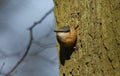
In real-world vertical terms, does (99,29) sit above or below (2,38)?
above

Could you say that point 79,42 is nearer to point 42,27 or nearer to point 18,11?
point 42,27

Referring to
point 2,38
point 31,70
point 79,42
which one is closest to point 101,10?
point 79,42

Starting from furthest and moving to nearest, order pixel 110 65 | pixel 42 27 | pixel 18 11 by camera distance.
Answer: pixel 18 11
pixel 42 27
pixel 110 65
